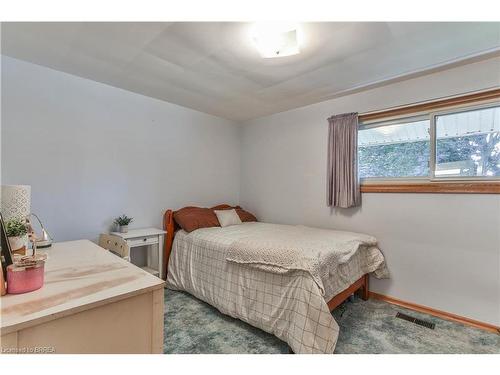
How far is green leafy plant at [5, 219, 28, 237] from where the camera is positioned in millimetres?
1145

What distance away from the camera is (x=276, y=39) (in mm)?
1722

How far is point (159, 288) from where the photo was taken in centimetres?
104

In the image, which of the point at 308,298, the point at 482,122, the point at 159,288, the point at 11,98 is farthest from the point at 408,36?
the point at 11,98

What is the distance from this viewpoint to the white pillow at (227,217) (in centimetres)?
316

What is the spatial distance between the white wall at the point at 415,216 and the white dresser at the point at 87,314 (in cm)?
234

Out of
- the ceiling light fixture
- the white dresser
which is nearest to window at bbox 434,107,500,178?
the ceiling light fixture

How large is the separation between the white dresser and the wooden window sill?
2367 mm

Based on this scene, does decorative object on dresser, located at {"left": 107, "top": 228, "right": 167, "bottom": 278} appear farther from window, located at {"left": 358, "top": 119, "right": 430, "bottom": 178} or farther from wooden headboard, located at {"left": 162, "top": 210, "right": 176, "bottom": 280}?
window, located at {"left": 358, "top": 119, "right": 430, "bottom": 178}

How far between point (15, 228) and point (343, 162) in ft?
8.92

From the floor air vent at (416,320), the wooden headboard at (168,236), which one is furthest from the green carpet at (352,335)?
the wooden headboard at (168,236)

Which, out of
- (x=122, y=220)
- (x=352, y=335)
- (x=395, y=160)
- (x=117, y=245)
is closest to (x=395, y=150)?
(x=395, y=160)

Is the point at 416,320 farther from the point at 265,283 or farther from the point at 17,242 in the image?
the point at 17,242
